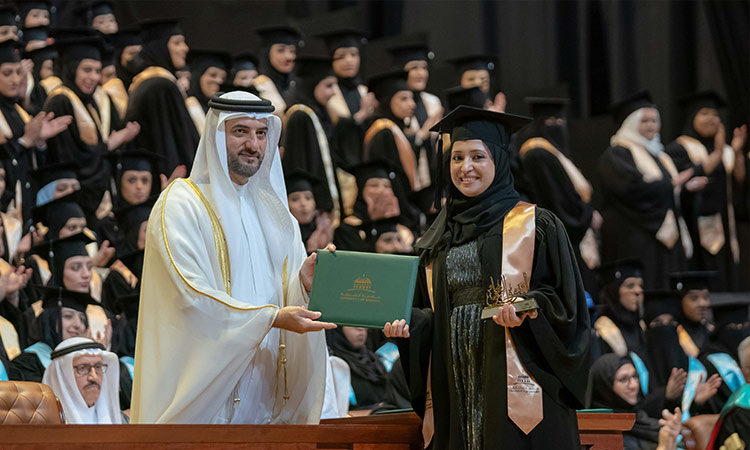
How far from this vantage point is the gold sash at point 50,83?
33.3ft

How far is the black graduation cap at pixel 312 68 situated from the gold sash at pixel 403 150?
86 centimetres

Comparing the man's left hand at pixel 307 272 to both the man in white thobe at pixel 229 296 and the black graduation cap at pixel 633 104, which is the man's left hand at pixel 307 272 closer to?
the man in white thobe at pixel 229 296

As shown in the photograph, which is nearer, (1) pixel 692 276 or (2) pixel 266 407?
(2) pixel 266 407

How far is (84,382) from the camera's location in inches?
281

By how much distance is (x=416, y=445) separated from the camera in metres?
4.10

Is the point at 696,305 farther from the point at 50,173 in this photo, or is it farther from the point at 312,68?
the point at 50,173

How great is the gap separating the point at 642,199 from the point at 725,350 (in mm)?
2353

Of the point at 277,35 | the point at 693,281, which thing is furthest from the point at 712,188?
the point at 277,35

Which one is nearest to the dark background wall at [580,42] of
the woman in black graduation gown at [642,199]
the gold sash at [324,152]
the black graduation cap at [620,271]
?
the woman in black graduation gown at [642,199]

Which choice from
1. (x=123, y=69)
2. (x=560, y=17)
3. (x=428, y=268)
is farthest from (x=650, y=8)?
(x=428, y=268)

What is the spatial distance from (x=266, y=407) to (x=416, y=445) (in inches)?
24.9

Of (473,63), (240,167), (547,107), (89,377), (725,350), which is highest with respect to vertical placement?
(473,63)

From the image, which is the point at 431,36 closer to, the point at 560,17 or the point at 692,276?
the point at 560,17

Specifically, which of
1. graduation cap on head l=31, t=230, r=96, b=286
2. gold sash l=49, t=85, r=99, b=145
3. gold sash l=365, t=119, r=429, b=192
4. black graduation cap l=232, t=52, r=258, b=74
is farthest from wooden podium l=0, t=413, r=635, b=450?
black graduation cap l=232, t=52, r=258, b=74
